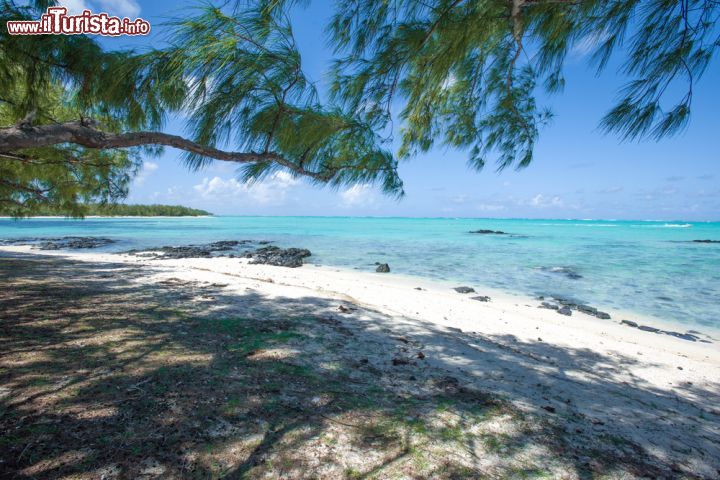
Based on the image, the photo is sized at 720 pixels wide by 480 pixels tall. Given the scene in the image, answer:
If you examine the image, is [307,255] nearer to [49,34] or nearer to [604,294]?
[604,294]

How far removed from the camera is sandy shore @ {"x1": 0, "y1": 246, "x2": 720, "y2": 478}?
2.03 meters

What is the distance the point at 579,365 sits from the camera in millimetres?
3439

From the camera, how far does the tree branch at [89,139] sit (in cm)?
188

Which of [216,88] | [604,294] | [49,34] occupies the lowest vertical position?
[604,294]

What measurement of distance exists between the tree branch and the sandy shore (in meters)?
2.41

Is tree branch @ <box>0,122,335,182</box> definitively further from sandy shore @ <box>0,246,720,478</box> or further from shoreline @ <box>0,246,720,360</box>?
shoreline @ <box>0,246,720,360</box>

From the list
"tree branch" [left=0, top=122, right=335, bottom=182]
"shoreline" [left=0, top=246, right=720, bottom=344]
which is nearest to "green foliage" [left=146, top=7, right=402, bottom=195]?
"tree branch" [left=0, top=122, right=335, bottom=182]

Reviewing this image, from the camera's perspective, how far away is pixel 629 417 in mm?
Result: 2188

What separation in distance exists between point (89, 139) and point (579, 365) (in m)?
4.74

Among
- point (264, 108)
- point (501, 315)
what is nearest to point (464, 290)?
point (501, 315)

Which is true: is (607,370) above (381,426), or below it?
below

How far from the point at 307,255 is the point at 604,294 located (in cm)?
1085

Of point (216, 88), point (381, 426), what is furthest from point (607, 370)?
point (216, 88)

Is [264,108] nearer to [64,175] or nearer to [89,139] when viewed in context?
[89,139]
